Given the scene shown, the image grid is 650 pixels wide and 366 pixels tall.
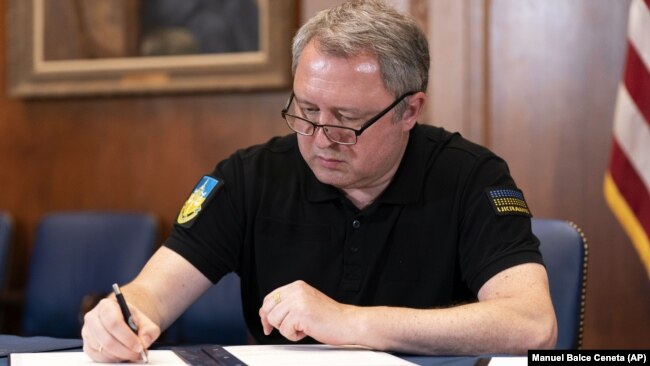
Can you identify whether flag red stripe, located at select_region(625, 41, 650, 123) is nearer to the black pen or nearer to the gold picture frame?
the gold picture frame

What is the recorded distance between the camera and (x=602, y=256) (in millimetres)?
3590

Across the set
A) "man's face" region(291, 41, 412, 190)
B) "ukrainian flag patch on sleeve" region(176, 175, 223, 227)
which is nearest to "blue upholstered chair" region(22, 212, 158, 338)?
"ukrainian flag patch on sleeve" region(176, 175, 223, 227)

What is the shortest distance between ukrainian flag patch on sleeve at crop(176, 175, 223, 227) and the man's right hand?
0.51 metres

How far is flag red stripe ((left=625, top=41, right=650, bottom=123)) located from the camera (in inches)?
128

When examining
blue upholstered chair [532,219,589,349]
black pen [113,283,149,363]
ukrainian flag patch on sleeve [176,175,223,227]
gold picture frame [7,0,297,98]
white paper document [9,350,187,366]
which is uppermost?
gold picture frame [7,0,297,98]

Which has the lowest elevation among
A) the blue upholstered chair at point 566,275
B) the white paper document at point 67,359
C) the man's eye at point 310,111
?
the blue upholstered chair at point 566,275

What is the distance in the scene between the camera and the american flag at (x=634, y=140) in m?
3.25

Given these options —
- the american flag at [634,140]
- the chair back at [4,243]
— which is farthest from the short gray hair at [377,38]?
the chair back at [4,243]

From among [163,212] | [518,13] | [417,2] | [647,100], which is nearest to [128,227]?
[163,212]

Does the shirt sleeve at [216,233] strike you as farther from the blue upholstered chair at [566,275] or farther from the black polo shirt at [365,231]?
the blue upholstered chair at [566,275]

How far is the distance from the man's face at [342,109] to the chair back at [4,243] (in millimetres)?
2374

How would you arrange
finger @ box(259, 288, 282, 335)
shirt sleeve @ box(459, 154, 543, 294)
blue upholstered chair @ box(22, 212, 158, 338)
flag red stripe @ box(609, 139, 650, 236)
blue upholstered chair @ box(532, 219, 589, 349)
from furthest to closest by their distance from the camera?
blue upholstered chair @ box(22, 212, 158, 338) < flag red stripe @ box(609, 139, 650, 236) < blue upholstered chair @ box(532, 219, 589, 349) < shirt sleeve @ box(459, 154, 543, 294) < finger @ box(259, 288, 282, 335)

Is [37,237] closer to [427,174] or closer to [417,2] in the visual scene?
[417,2]

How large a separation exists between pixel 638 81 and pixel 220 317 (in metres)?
1.78
